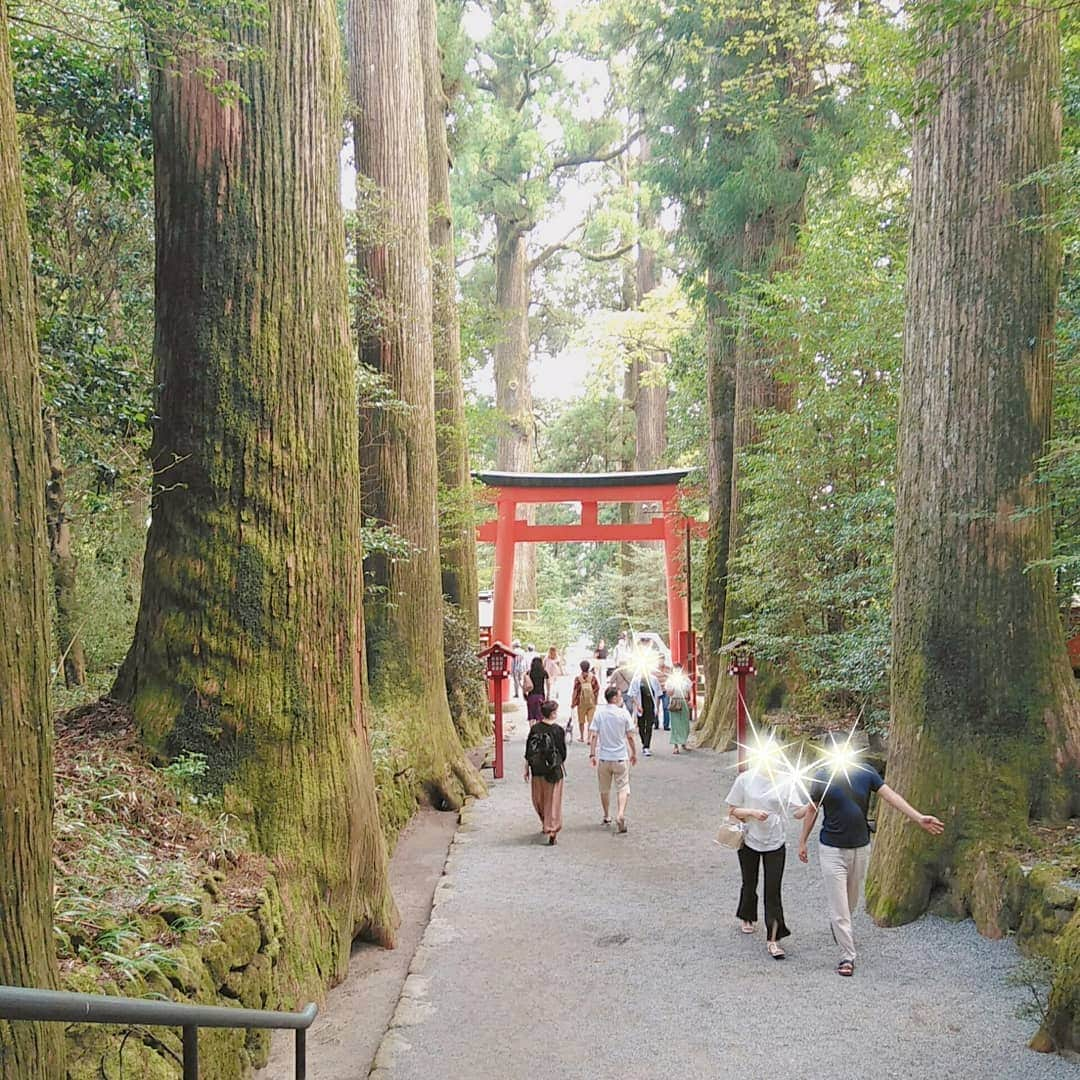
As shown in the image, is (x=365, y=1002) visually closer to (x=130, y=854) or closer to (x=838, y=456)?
(x=130, y=854)

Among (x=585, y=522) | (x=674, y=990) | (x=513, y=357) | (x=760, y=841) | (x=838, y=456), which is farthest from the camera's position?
(x=513, y=357)

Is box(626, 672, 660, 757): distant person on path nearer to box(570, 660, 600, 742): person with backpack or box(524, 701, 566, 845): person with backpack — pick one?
box(570, 660, 600, 742): person with backpack

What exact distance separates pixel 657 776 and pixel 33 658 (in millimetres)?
10290

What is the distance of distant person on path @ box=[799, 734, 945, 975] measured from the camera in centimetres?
539

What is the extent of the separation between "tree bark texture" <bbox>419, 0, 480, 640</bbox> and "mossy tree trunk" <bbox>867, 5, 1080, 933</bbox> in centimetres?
829

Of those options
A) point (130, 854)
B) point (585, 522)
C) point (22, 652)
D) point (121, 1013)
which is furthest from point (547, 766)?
point (585, 522)

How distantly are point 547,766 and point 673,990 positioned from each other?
11.2ft

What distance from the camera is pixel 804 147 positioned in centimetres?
1271

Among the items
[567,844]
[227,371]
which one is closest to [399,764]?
[567,844]

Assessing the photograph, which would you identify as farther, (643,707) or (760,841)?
(643,707)

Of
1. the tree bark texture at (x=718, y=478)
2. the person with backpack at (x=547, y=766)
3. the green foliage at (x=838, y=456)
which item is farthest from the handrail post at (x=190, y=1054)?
the tree bark texture at (x=718, y=478)

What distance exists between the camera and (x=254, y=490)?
5.40m

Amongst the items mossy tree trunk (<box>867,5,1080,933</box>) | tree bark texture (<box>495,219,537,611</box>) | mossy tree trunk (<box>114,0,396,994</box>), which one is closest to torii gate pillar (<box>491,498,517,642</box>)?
tree bark texture (<box>495,219,537,611</box>)

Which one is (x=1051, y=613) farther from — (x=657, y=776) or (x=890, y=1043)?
(x=657, y=776)
